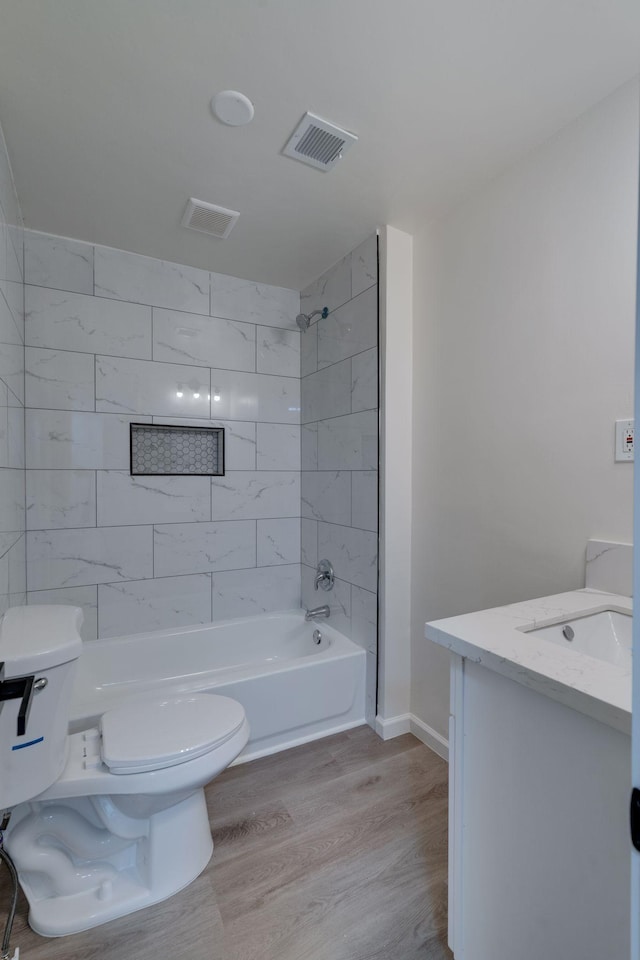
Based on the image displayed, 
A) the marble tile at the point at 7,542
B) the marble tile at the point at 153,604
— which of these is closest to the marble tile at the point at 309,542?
the marble tile at the point at 153,604

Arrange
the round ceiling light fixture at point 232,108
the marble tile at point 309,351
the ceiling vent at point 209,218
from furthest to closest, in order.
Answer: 1. the marble tile at point 309,351
2. the ceiling vent at point 209,218
3. the round ceiling light fixture at point 232,108

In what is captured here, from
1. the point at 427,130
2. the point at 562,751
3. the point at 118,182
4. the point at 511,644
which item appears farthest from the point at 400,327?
the point at 562,751

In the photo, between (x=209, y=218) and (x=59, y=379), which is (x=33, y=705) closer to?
(x=59, y=379)

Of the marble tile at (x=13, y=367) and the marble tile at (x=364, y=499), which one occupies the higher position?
the marble tile at (x=13, y=367)

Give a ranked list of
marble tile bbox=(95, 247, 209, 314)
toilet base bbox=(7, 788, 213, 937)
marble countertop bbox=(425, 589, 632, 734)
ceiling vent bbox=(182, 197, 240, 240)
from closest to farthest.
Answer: marble countertop bbox=(425, 589, 632, 734), toilet base bbox=(7, 788, 213, 937), ceiling vent bbox=(182, 197, 240, 240), marble tile bbox=(95, 247, 209, 314)

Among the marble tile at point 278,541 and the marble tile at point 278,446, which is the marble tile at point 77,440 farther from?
the marble tile at point 278,541

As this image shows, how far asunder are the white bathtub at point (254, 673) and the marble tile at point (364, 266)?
74.1 inches

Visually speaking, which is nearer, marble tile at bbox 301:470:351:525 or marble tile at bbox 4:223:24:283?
marble tile at bbox 4:223:24:283

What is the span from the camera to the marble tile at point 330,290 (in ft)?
7.95

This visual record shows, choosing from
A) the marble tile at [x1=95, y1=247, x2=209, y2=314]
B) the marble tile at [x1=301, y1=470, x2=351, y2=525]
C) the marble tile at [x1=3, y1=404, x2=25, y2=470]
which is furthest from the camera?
the marble tile at [x1=301, y1=470, x2=351, y2=525]

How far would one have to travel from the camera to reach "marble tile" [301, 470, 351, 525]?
7.98ft

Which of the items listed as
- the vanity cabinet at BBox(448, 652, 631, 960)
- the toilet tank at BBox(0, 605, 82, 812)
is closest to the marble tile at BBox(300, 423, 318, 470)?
the toilet tank at BBox(0, 605, 82, 812)

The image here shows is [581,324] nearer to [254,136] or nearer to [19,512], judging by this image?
[254,136]

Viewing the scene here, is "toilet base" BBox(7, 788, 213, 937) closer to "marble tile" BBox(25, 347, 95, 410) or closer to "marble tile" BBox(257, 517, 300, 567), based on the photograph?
"marble tile" BBox(257, 517, 300, 567)
